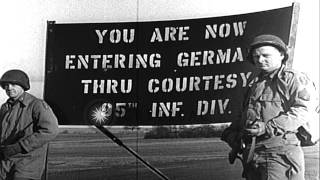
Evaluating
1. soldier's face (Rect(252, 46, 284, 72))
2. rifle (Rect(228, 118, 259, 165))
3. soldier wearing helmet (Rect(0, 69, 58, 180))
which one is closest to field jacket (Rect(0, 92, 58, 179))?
soldier wearing helmet (Rect(0, 69, 58, 180))

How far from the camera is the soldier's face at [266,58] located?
3.32 meters

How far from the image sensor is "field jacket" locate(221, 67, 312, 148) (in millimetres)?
3260

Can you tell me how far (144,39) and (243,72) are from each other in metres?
0.55

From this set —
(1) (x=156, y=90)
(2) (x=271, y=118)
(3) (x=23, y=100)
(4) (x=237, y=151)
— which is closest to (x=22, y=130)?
(3) (x=23, y=100)

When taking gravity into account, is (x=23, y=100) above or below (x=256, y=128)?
above

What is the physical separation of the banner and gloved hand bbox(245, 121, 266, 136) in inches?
3.8

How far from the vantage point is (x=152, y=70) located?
3387mm

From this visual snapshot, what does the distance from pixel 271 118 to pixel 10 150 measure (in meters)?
1.39

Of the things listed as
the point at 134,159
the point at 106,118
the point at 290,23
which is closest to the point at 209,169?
the point at 134,159

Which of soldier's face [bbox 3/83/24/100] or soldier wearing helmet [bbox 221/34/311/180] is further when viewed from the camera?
soldier's face [bbox 3/83/24/100]

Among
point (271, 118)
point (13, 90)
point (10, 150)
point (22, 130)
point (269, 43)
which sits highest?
point (269, 43)

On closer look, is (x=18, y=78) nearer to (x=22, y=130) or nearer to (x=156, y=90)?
(x=22, y=130)

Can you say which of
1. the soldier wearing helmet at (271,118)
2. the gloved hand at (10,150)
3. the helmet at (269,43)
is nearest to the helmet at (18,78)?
the gloved hand at (10,150)

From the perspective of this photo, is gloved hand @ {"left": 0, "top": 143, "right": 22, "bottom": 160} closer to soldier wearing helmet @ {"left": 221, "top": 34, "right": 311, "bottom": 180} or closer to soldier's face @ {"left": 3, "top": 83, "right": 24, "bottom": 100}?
soldier's face @ {"left": 3, "top": 83, "right": 24, "bottom": 100}
